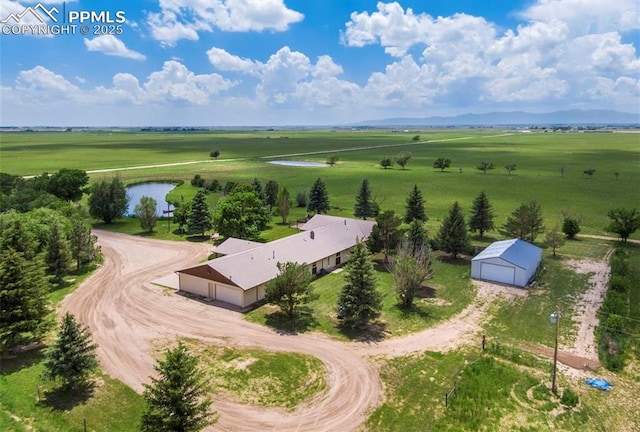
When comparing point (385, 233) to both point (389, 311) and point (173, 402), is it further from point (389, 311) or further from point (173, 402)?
point (173, 402)

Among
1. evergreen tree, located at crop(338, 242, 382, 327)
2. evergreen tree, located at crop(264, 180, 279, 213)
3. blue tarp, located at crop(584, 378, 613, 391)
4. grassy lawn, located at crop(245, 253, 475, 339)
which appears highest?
evergreen tree, located at crop(264, 180, 279, 213)

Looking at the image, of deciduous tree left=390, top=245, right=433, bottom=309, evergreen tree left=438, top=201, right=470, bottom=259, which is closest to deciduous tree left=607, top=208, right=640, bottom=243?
evergreen tree left=438, top=201, right=470, bottom=259

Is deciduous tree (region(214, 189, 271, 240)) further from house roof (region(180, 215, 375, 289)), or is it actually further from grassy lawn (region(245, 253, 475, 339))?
grassy lawn (region(245, 253, 475, 339))

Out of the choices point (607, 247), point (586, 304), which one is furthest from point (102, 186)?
point (607, 247)

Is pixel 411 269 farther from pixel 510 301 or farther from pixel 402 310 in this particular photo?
pixel 510 301

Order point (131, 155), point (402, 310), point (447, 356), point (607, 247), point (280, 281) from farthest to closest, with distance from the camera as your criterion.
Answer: point (131, 155)
point (607, 247)
point (402, 310)
point (280, 281)
point (447, 356)

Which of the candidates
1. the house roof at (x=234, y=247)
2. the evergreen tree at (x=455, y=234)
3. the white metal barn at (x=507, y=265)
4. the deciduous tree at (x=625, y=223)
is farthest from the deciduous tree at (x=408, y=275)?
the deciduous tree at (x=625, y=223)
